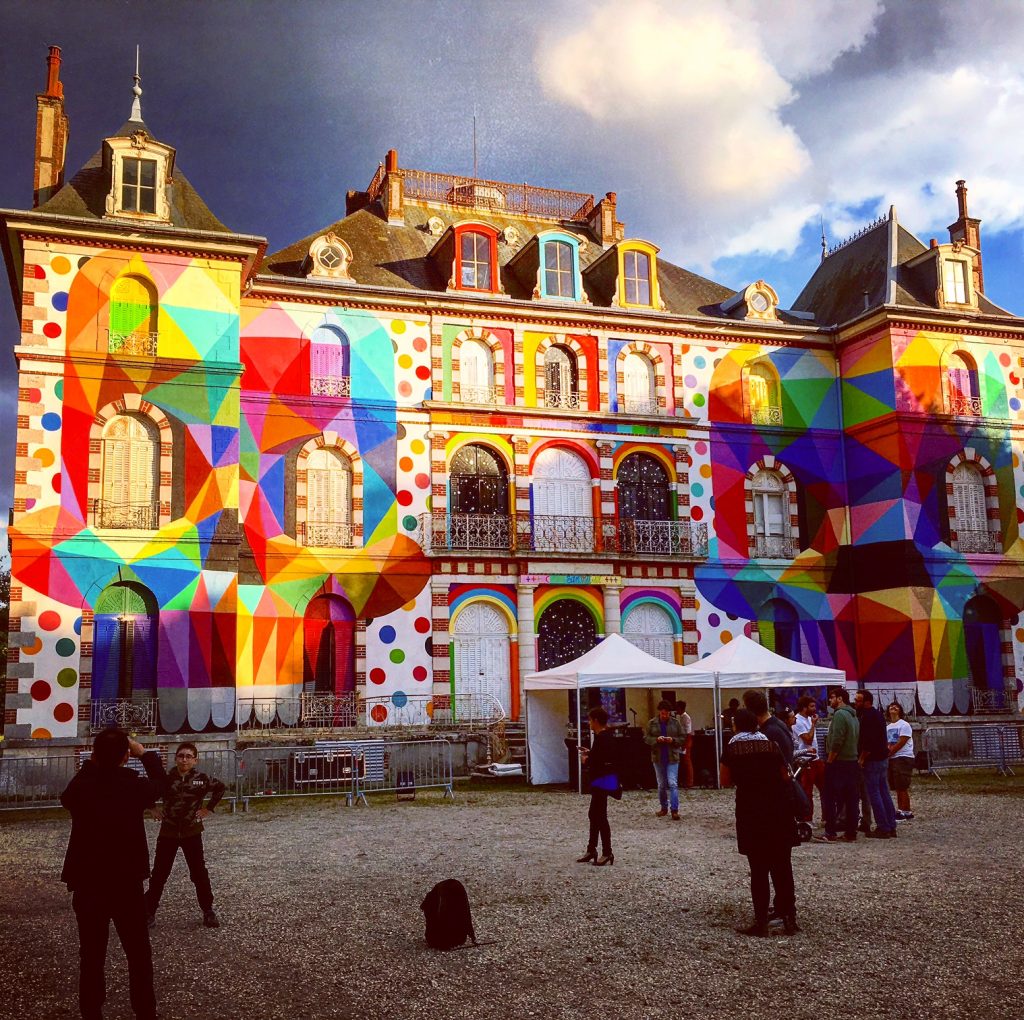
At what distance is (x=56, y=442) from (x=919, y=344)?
21.1 metres

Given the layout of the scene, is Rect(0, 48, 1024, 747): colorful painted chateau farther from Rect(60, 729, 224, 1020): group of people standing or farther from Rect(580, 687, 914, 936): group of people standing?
Rect(60, 729, 224, 1020): group of people standing

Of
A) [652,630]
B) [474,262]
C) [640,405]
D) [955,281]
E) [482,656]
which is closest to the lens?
[482,656]

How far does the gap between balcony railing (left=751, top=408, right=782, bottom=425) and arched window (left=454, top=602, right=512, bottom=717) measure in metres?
8.92

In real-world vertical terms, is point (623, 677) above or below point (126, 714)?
above

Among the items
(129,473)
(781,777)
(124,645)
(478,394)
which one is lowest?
(781,777)

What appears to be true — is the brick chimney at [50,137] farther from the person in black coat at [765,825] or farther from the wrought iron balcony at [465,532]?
the person in black coat at [765,825]

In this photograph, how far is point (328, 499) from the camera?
2538 centimetres

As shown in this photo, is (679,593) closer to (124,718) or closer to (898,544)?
(898,544)

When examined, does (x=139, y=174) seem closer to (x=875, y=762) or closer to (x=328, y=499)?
(x=328, y=499)

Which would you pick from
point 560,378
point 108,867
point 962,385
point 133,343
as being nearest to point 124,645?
point 133,343

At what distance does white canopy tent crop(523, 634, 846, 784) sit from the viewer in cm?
1905

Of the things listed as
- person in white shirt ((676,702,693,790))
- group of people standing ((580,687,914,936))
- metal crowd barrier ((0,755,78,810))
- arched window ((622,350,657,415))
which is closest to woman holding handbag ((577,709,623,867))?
group of people standing ((580,687,914,936))

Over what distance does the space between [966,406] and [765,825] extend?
23.5m

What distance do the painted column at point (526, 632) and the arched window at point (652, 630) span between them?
2523 mm
